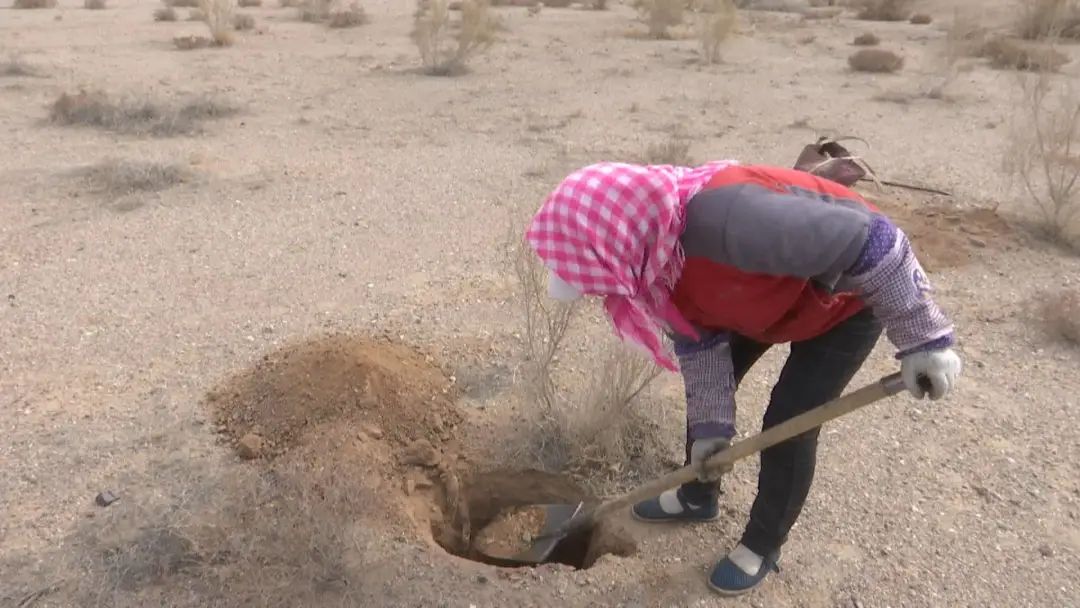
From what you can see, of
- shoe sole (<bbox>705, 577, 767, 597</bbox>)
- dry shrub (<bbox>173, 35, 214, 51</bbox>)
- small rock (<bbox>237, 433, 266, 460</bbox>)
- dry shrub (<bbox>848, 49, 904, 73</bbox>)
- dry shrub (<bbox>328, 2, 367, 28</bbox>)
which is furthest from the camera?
dry shrub (<bbox>328, 2, 367, 28</bbox>)

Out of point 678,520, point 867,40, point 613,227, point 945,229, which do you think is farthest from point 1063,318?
point 867,40

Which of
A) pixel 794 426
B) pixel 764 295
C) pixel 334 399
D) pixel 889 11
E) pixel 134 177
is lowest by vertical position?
pixel 334 399

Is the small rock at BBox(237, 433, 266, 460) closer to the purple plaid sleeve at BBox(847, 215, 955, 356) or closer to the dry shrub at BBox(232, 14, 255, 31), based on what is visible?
the purple plaid sleeve at BBox(847, 215, 955, 356)

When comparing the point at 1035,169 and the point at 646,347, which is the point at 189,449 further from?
the point at 1035,169

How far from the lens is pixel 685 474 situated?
7.76 ft

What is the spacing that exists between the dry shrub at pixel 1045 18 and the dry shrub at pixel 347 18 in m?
8.91

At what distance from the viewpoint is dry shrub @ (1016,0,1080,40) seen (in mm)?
10867

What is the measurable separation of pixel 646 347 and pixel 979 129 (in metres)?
6.70

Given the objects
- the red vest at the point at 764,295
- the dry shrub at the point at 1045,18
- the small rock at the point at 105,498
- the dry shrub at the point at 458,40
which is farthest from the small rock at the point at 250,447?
the dry shrub at the point at 1045,18

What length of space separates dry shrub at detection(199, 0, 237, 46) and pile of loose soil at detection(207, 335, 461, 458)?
27.4ft

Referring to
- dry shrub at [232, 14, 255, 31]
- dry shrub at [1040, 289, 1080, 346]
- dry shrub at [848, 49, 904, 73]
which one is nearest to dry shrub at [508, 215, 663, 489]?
dry shrub at [1040, 289, 1080, 346]

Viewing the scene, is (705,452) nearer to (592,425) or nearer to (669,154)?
(592,425)

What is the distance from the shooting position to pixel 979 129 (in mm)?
7496

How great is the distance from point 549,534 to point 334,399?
91 centimetres
